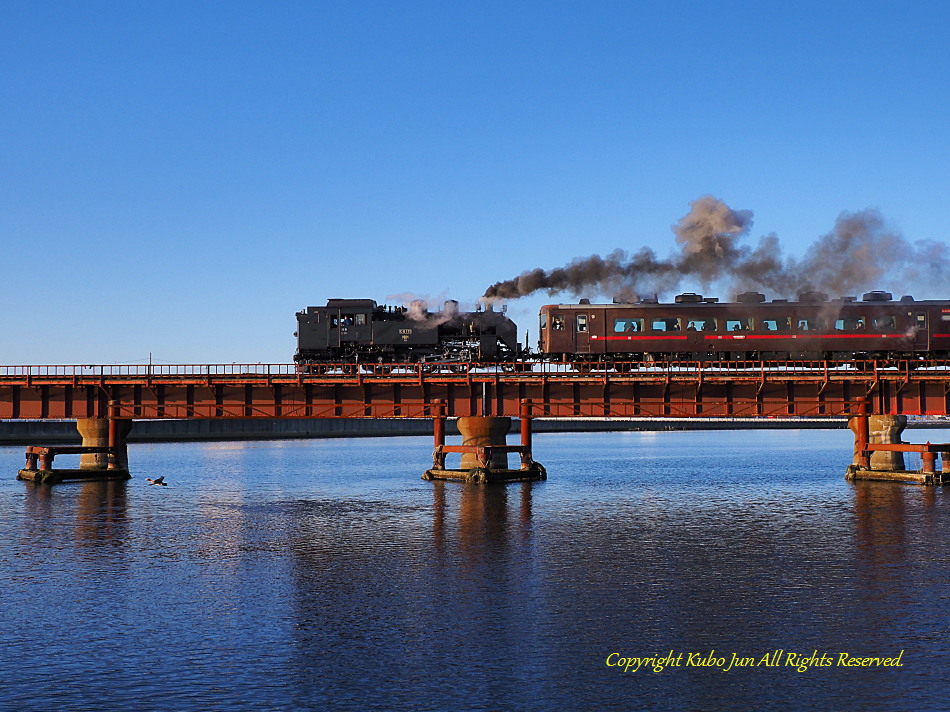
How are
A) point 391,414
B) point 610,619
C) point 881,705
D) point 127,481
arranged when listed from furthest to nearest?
point 127,481, point 391,414, point 610,619, point 881,705

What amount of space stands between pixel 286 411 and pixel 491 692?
45.5 m

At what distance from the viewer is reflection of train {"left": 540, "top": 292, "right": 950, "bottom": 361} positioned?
6500 cm

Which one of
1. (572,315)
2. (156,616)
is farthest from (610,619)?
(572,315)

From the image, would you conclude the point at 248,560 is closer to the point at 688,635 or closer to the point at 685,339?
the point at 688,635

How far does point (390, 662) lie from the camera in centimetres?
2109

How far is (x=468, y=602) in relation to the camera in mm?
26969

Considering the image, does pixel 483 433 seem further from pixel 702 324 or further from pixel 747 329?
pixel 747 329

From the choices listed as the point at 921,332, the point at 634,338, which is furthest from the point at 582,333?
the point at 921,332

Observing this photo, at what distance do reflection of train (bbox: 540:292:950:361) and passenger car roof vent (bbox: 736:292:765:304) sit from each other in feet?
0.21

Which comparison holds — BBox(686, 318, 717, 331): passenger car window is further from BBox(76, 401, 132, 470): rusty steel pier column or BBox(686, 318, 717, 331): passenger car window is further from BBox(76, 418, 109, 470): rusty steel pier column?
BBox(76, 418, 109, 470): rusty steel pier column

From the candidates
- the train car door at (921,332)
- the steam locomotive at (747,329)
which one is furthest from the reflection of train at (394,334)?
the train car door at (921,332)

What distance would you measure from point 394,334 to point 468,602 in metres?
45.3

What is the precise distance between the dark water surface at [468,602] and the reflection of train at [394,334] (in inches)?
689

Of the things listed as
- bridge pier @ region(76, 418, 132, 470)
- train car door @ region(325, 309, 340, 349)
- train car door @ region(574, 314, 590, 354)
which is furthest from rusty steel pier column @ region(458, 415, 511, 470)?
bridge pier @ region(76, 418, 132, 470)
